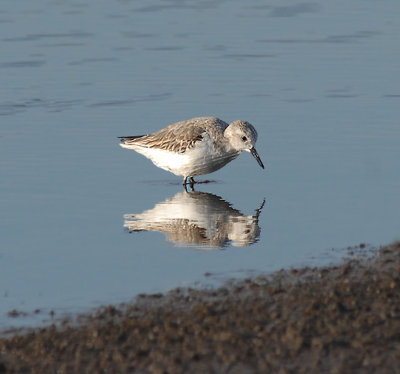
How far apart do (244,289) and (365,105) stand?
34.7ft

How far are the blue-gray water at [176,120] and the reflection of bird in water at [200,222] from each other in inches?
1.9

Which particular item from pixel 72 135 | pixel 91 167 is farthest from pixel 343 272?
pixel 72 135

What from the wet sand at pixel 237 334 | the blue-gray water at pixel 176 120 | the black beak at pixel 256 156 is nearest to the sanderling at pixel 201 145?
the black beak at pixel 256 156

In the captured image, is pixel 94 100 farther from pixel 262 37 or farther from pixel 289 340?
pixel 289 340

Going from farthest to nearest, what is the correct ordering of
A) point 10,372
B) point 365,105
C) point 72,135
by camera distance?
1. point 365,105
2. point 72,135
3. point 10,372

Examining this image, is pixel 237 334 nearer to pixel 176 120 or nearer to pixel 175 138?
pixel 175 138

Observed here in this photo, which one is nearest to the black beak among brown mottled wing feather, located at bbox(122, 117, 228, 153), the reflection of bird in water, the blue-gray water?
the blue-gray water

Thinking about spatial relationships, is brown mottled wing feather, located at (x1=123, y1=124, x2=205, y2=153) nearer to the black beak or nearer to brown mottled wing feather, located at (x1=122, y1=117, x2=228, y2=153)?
brown mottled wing feather, located at (x1=122, y1=117, x2=228, y2=153)

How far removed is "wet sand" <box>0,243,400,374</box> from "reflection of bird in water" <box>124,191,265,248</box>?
2.61m

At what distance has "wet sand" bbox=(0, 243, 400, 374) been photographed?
835 cm

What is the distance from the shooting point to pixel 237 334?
349 inches

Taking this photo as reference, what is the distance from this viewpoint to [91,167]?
1664cm

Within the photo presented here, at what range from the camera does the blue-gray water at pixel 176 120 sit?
477 inches

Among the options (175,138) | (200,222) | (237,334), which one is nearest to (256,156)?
(175,138)
